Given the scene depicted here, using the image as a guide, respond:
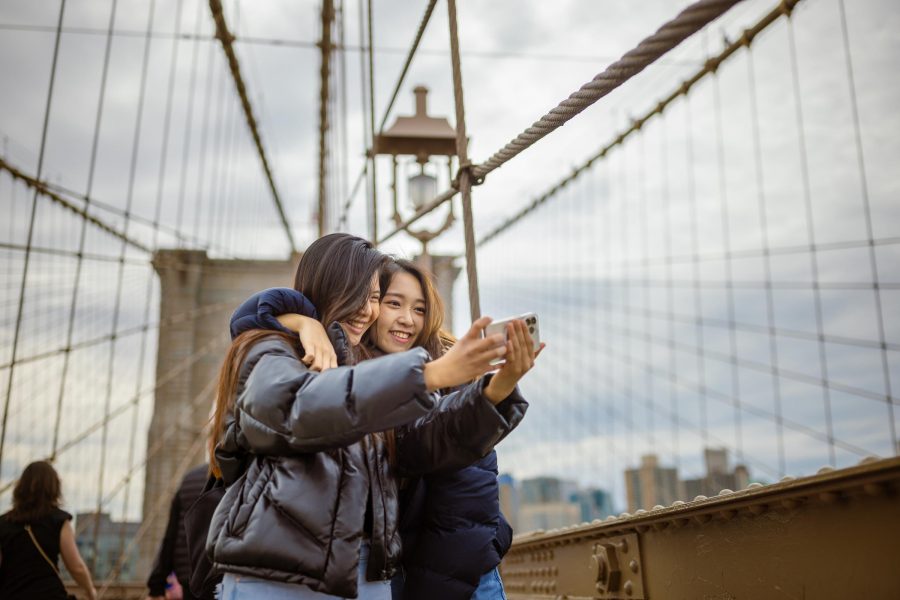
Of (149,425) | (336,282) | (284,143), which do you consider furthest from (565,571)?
(284,143)

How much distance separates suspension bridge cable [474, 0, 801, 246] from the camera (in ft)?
18.2

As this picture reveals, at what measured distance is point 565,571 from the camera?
1.74 meters

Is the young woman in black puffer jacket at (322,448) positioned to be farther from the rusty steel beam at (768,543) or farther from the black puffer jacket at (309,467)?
the rusty steel beam at (768,543)

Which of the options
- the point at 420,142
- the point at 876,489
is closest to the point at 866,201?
the point at 420,142

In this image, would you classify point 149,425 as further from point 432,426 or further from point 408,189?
point 432,426

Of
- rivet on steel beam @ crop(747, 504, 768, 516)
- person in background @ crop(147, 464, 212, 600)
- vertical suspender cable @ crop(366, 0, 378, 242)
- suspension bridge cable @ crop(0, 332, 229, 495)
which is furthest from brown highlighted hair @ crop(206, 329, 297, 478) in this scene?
suspension bridge cable @ crop(0, 332, 229, 495)

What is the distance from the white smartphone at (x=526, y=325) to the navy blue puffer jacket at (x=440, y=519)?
0.22 meters

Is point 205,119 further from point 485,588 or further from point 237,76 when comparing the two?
point 485,588

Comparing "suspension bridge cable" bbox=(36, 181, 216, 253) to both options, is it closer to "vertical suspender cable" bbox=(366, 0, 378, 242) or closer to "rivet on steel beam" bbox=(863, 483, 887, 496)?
"vertical suspender cable" bbox=(366, 0, 378, 242)

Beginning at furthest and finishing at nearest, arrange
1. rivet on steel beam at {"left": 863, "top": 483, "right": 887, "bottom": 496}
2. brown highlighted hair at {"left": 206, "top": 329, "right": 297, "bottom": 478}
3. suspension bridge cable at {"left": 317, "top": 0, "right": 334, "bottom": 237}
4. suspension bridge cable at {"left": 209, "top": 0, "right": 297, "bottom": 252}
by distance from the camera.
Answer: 1. suspension bridge cable at {"left": 317, "top": 0, "right": 334, "bottom": 237}
2. suspension bridge cable at {"left": 209, "top": 0, "right": 297, "bottom": 252}
3. brown highlighted hair at {"left": 206, "top": 329, "right": 297, "bottom": 478}
4. rivet on steel beam at {"left": 863, "top": 483, "right": 887, "bottom": 496}

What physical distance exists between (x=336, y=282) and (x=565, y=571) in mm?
917

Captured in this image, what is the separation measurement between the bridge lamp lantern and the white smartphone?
3038 mm

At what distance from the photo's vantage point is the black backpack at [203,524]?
118cm

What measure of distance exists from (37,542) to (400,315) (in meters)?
1.93
